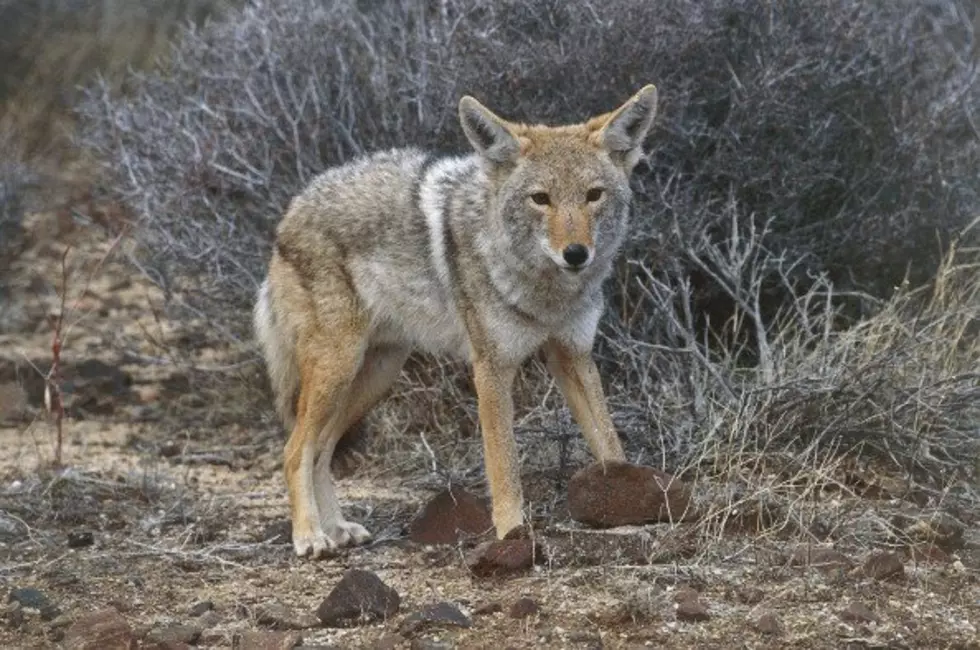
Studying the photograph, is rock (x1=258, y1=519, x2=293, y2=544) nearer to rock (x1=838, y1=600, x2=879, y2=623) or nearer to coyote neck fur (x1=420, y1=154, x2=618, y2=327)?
coyote neck fur (x1=420, y1=154, x2=618, y2=327)

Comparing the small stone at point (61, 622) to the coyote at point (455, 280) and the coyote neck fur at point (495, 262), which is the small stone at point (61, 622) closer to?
the coyote at point (455, 280)

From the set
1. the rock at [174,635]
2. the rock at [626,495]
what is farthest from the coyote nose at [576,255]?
the rock at [174,635]

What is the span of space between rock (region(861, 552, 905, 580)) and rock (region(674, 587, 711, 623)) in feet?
1.93

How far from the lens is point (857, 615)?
171 inches

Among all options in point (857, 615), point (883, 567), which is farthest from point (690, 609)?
point (883, 567)

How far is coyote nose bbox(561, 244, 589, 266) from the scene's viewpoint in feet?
17.0

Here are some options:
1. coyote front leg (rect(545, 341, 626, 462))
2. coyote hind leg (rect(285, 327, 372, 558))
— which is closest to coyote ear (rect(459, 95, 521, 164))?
coyote front leg (rect(545, 341, 626, 462))

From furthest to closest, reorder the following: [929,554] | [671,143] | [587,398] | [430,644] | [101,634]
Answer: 1. [671,143]
2. [587,398]
3. [929,554]
4. [101,634]
5. [430,644]

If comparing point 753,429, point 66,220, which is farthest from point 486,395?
point 66,220

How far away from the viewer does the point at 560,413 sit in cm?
623

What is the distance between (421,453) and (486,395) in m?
1.10

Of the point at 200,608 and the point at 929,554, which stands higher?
the point at 200,608

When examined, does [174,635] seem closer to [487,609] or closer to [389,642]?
[389,642]

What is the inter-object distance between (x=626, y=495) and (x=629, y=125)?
1310mm
